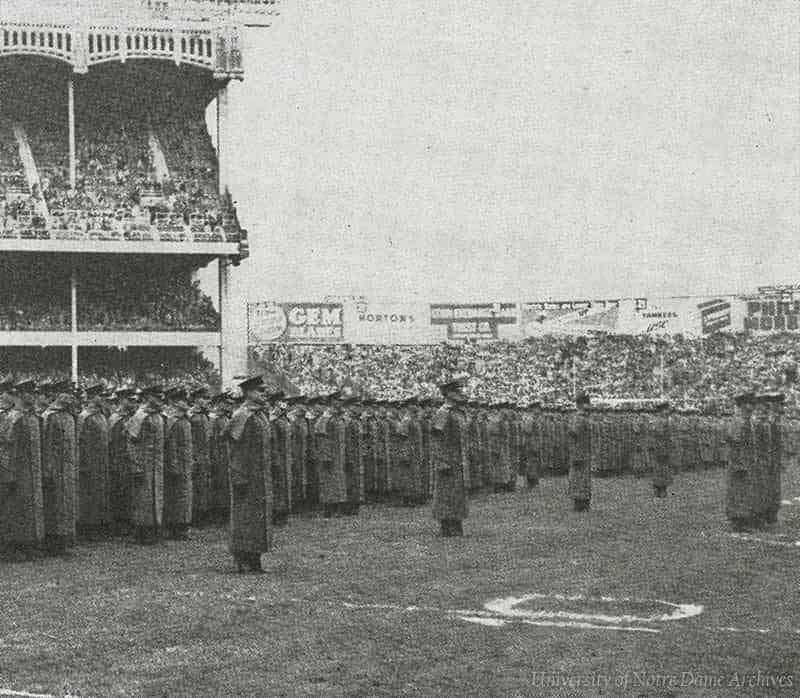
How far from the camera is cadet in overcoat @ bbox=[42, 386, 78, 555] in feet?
42.8

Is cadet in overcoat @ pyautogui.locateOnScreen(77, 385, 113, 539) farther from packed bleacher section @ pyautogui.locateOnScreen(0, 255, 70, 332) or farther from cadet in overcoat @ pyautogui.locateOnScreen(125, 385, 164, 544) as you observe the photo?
packed bleacher section @ pyautogui.locateOnScreen(0, 255, 70, 332)

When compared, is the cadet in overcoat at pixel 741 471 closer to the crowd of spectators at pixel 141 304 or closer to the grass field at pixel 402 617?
the grass field at pixel 402 617

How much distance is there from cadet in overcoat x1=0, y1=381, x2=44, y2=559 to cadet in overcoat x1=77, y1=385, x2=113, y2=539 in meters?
1.80

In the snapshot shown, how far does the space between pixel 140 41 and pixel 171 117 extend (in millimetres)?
5186

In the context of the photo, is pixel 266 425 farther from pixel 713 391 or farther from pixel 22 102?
pixel 713 391

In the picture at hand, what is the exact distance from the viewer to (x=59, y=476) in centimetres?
1318

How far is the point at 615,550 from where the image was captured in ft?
44.6

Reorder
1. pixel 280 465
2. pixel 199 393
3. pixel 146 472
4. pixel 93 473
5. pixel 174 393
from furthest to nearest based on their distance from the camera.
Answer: pixel 199 393 < pixel 280 465 < pixel 174 393 < pixel 93 473 < pixel 146 472

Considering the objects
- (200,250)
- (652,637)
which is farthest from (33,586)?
(200,250)

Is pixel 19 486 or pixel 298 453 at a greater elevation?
pixel 19 486

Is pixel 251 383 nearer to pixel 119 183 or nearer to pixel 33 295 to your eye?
pixel 33 295

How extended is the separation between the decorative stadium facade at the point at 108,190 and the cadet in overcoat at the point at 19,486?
26486 millimetres

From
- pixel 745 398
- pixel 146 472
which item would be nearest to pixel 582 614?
pixel 146 472

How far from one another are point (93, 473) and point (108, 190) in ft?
93.1
